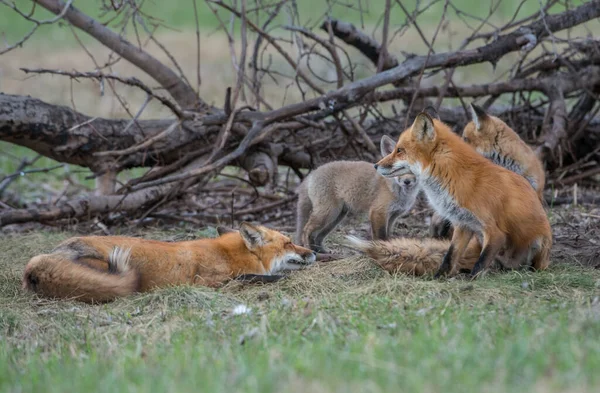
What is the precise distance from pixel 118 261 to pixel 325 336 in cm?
240

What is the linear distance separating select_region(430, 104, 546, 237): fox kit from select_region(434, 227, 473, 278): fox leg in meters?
1.28

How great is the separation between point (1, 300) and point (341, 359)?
3.55 metres

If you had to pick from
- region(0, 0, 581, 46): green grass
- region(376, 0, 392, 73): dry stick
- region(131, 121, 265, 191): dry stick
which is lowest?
region(131, 121, 265, 191): dry stick

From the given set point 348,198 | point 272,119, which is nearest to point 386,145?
point 348,198

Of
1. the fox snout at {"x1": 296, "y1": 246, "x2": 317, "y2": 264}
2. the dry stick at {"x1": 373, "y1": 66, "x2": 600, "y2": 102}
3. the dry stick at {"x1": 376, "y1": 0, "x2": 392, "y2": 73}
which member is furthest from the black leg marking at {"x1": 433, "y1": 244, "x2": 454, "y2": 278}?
the dry stick at {"x1": 373, "y1": 66, "x2": 600, "y2": 102}

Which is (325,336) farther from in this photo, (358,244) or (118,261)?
(118,261)

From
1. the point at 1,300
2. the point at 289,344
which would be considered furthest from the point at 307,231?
the point at 289,344

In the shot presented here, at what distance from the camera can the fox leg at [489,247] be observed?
18.7 feet

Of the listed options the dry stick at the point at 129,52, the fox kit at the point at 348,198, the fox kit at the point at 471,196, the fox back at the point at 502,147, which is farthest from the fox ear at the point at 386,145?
the dry stick at the point at 129,52

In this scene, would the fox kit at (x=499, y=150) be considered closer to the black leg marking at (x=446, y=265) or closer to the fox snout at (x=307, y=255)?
the black leg marking at (x=446, y=265)

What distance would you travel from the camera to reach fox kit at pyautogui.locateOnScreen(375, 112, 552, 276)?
5.80 metres

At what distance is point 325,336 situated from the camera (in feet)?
13.4

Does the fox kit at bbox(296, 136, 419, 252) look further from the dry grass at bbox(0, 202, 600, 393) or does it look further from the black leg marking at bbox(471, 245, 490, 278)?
the black leg marking at bbox(471, 245, 490, 278)

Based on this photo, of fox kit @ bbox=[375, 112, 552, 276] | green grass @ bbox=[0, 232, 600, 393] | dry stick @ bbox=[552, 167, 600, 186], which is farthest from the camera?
dry stick @ bbox=[552, 167, 600, 186]
